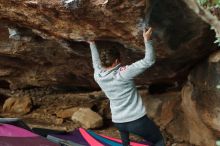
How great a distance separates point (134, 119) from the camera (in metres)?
4.87

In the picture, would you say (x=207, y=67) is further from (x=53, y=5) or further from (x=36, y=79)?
(x=36, y=79)

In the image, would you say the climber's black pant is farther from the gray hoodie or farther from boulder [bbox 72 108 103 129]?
boulder [bbox 72 108 103 129]

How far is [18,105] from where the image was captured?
905cm

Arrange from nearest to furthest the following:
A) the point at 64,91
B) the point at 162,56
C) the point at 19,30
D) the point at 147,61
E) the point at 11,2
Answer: the point at 147,61 < the point at 11,2 < the point at 162,56 < the point at 19,30 < the point at 64,91

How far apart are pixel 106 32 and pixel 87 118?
307cm

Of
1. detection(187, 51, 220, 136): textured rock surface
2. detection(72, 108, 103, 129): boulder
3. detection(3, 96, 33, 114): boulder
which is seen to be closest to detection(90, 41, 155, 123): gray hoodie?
detection(187, 51, 220, 136): textured rock surface

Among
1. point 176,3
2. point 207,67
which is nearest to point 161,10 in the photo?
point 176,3

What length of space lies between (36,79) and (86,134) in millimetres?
2341

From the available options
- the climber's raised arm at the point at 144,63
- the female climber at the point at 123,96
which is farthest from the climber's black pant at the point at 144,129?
the climber's raised arm at the point at 144,63

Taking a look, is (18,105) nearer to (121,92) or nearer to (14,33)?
(14,33)

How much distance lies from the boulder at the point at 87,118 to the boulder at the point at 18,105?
1277 mm

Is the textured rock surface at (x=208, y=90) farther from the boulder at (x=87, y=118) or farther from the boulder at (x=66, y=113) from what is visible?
the boulder at (x=66, y=113)

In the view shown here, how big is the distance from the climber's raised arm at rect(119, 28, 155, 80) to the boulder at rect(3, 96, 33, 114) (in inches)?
183

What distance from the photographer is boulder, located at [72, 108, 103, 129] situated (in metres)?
7.81
